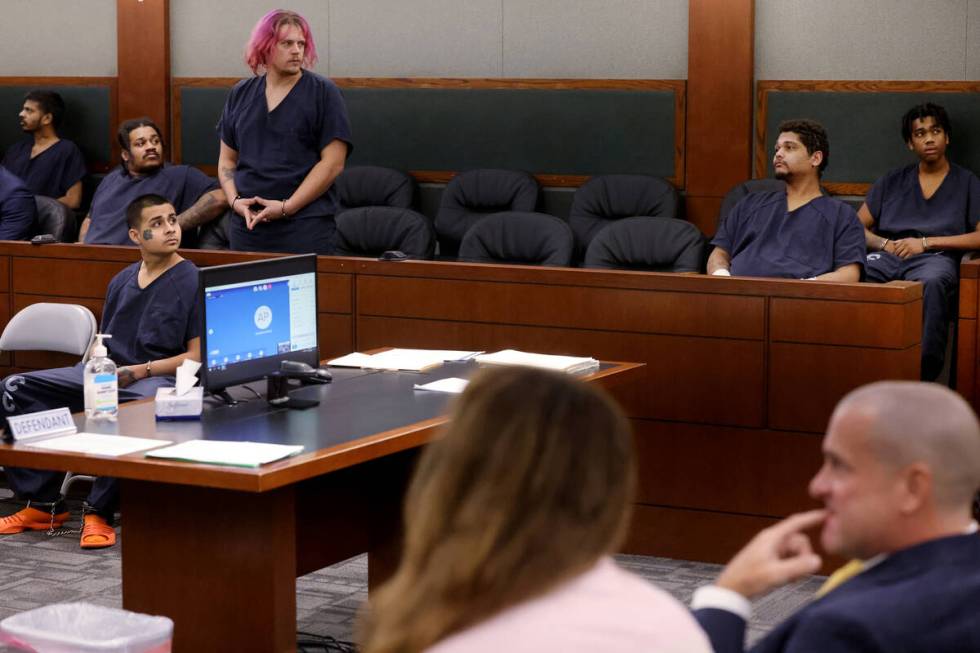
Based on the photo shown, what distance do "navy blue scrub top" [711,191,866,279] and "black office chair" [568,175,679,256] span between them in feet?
3.62

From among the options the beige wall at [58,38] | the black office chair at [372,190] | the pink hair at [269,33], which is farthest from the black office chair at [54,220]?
the pink hair at [269,33]

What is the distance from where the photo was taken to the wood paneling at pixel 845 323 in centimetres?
450

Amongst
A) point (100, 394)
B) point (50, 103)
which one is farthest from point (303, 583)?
point (50, 103)

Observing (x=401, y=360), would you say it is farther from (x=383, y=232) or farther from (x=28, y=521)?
(x=383, y=232)

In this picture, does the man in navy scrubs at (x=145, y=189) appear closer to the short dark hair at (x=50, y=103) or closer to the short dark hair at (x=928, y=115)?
the short dark hair at (x=50, y=103)

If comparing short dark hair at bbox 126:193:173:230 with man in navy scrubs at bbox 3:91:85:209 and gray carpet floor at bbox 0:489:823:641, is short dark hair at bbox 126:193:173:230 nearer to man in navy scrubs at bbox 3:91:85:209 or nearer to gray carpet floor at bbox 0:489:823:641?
gray carpet floor at bbox 0:489:823:641

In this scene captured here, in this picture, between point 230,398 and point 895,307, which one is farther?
point 895,307

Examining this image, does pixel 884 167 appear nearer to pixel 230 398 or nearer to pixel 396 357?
pixel 396 357

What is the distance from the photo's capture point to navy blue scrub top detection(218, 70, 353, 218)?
5645mm

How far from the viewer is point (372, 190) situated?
736 centimetres

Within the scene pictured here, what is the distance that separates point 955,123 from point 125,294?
361 centimetres

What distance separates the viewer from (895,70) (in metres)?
6.70

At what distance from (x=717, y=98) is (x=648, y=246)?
3.82ft

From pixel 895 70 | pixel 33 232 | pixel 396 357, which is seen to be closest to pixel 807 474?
pixel 396 357
